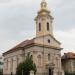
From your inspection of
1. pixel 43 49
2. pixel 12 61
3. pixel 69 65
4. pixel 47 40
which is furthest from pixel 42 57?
pixel 69 65

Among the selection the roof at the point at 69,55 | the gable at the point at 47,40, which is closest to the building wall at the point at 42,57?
the gable at the point at 47,40

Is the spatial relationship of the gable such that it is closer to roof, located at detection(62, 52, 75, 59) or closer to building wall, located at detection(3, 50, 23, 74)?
building wall, located at detection(3, 50, 23, 74)

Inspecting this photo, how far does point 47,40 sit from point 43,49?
2267mm

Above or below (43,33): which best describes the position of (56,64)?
below

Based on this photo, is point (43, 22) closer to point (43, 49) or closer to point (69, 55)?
point (43, 49)

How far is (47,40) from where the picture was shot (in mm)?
50375

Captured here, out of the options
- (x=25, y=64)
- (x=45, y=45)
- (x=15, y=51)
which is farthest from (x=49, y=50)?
(x=25, y=64)

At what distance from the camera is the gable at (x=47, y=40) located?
1933 inches

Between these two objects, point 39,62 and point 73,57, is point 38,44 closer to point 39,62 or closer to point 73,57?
point 39,62

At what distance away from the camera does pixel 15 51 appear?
175 feet

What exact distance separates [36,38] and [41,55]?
3.47 meters

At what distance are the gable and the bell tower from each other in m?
1.31

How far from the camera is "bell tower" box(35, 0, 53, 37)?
51.7m

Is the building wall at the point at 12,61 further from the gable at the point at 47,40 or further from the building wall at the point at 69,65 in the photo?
the building wall at the point at 69,65
